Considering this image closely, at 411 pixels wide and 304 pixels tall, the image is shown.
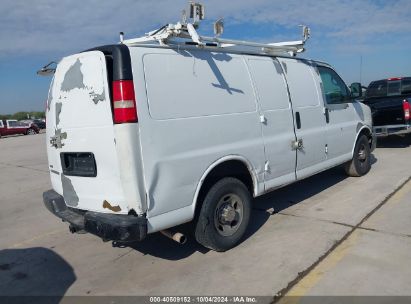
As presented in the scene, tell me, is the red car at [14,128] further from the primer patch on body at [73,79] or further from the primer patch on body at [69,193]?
the primer patch on body at [73,79]

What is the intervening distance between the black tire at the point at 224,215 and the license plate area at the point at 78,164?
119cm

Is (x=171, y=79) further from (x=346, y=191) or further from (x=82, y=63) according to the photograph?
(x=346, y=191)

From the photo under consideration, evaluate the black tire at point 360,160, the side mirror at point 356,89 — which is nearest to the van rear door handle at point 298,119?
the side mirror at point 356,89

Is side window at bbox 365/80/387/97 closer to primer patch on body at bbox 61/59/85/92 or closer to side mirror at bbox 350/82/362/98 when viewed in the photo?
side mirror at bbox 350/82/362/98

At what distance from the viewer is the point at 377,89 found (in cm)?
1142

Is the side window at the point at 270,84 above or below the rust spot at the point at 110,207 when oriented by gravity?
above

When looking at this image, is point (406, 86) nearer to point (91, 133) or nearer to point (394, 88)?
point (394, 88)

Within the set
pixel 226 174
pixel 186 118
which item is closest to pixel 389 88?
pixel 226 174

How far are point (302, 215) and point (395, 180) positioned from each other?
99.4 inches

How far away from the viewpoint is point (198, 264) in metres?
4.08

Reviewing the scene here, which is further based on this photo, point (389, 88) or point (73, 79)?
point (389, 88)

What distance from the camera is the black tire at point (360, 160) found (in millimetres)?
7039

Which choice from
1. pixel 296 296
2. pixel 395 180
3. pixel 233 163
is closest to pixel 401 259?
pixel 296 296

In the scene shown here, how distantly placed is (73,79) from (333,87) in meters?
4.20
